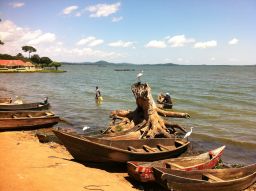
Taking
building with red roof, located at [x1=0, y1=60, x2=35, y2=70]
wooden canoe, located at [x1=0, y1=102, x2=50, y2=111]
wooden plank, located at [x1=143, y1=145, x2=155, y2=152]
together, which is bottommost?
wooden plank, located at [x1=143, y1=145, x2=155, y2=152]

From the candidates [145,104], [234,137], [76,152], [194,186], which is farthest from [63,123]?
[194,186]

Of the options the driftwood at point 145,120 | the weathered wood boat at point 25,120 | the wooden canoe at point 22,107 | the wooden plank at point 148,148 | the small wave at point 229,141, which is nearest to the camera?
the wooden plank at point 148,148

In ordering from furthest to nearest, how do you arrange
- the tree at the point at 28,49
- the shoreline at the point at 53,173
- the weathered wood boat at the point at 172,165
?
the tree at the point at 28,49 → the weathered wood boat at the point at 172,165 → the shoreline at the point at 53,173

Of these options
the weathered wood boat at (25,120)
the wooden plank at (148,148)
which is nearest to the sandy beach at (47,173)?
the wooden plank at (148,148)

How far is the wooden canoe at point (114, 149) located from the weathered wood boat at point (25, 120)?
312 inches

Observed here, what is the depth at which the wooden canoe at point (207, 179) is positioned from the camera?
1095cm

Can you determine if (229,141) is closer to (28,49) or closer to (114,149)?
(114,149)

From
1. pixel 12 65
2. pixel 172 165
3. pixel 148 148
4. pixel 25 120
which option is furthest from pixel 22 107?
pixel 12 65

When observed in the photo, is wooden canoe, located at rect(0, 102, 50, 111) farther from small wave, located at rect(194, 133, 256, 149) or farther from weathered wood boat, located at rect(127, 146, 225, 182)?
weathered wood boat, located at rect(127, 146, 225, 182)

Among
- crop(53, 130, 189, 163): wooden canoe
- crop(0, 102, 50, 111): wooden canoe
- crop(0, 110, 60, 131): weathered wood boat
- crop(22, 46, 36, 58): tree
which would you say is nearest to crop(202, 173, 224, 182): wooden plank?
crop(53, 130, 189, 163): wooden canoe

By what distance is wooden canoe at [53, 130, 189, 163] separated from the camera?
13422 millimetres

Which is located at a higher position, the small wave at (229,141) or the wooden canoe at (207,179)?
the wooden canoe at (207,179)

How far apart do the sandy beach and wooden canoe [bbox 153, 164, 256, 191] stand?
204 cm

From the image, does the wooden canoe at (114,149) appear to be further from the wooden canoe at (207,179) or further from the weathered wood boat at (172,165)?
the wooden canoe at (207,179)
